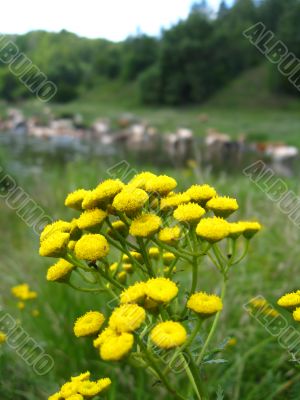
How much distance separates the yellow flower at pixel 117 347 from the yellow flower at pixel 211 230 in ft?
1.10

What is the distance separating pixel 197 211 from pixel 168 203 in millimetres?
Answer: 102

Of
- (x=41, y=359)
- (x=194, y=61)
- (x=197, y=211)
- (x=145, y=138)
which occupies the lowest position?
(x=41, y=359)

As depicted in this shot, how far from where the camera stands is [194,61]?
37.9m

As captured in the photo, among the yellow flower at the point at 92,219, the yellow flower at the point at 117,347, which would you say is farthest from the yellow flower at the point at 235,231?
the yellow flower at the point at 117,347

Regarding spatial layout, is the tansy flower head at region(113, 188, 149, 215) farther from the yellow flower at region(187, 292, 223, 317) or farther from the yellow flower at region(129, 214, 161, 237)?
the yellow flower at region(187, 292, 223, 317)

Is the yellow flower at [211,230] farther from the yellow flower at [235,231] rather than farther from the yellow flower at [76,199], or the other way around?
the yellow flower at [76,199]

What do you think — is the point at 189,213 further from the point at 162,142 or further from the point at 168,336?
the point at 162,142

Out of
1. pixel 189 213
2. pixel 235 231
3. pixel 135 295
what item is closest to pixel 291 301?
pixel 235 231

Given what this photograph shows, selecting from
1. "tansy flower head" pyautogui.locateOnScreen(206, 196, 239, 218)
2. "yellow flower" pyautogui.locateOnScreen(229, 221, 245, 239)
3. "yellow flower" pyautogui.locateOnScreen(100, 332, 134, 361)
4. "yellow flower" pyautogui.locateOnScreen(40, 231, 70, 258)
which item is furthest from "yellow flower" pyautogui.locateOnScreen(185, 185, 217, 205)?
"yellow flower" pyautogui.locateOnScreen(100, 332, 134, 361)

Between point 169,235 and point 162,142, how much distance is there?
65.2ft

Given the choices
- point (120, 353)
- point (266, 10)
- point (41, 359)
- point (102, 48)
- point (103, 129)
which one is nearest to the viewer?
point (120, 353)

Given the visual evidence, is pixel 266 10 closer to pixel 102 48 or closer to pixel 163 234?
pixel 102 48

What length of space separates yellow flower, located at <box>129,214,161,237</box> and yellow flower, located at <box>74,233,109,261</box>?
8 cm

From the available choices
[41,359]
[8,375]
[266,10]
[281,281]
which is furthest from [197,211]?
[266,10]
